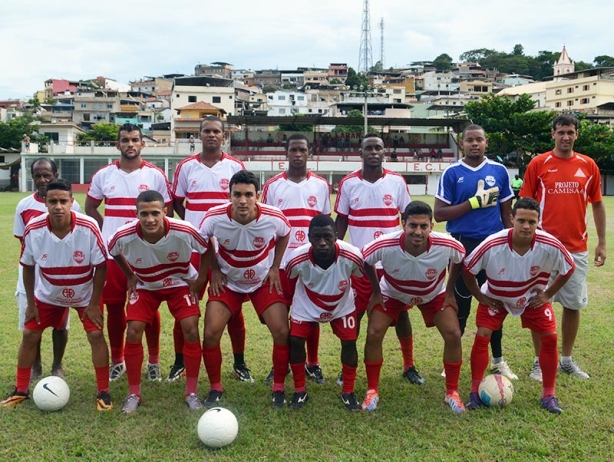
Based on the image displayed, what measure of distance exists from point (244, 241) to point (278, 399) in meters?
1.23

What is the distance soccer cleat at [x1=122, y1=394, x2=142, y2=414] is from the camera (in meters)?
4.04

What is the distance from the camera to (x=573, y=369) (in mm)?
4773

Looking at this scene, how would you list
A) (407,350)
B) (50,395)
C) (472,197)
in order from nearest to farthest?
(50,395), (472,197), (407,350)

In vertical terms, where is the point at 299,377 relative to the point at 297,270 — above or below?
below

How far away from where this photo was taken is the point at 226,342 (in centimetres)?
575

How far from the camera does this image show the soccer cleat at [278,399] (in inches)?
164

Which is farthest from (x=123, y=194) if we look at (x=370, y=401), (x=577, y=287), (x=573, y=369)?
(x=573, y=369)

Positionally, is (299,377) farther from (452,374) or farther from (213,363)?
(452,374)

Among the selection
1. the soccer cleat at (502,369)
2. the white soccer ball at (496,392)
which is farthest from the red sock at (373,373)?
the soccer cleat at (502,369)

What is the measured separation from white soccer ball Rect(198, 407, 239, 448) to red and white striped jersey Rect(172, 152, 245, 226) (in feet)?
6.27

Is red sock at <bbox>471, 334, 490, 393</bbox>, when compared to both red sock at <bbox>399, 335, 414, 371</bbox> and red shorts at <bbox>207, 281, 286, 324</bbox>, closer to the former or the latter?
red sock at <bbox>399, 335, 414, 371</bbox>

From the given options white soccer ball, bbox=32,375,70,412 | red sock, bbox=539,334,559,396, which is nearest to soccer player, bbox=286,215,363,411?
red sock, bbox=539,334,559,396

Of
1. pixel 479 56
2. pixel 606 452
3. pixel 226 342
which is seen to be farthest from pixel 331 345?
pixel 479 56

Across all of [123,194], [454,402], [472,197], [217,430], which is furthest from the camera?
[123,194]
